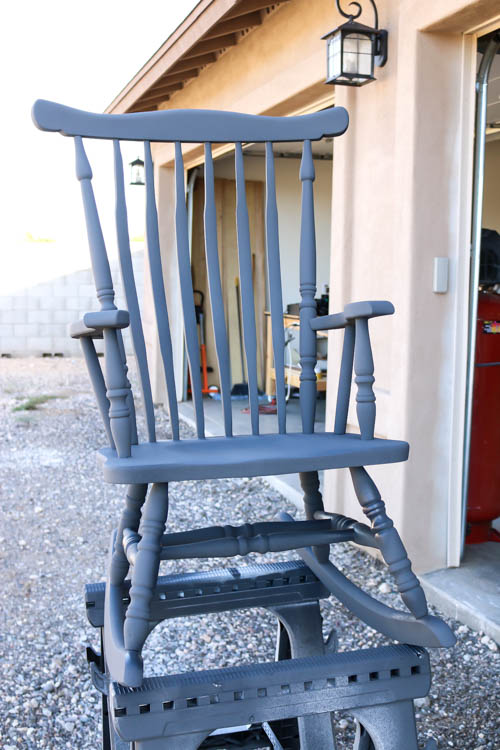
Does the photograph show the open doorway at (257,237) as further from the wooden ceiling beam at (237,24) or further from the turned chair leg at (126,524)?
the turned chair leg at (126,524)

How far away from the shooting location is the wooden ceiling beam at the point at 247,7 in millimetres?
3544

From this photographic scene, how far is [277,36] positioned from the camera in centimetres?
378

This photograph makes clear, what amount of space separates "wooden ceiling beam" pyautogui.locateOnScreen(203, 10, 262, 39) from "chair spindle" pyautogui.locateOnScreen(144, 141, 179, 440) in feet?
9.15

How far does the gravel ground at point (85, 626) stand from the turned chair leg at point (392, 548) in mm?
779

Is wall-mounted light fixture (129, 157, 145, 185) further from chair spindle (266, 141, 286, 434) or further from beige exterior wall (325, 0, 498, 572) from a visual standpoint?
chair spindle (266, 141, 286, 434)

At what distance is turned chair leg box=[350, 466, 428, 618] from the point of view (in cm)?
122

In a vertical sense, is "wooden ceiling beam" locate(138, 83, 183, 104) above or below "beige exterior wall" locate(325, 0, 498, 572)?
above

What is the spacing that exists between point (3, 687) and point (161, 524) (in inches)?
45.9

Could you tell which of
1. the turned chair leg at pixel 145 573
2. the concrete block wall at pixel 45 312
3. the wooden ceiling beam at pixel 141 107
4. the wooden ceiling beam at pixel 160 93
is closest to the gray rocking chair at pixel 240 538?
the turned chair leg at pixel 145 573

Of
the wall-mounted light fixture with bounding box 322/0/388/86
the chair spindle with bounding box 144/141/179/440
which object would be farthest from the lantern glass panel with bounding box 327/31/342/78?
the chair spindle with bounding box 144/141/179/440

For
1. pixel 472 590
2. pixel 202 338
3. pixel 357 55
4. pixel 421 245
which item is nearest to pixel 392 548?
pixel 472 590

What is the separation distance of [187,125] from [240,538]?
2.94 ft

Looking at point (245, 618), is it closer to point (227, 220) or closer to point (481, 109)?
point (481, 109)

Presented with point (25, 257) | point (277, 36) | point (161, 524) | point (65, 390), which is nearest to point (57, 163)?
point (25, 257)
